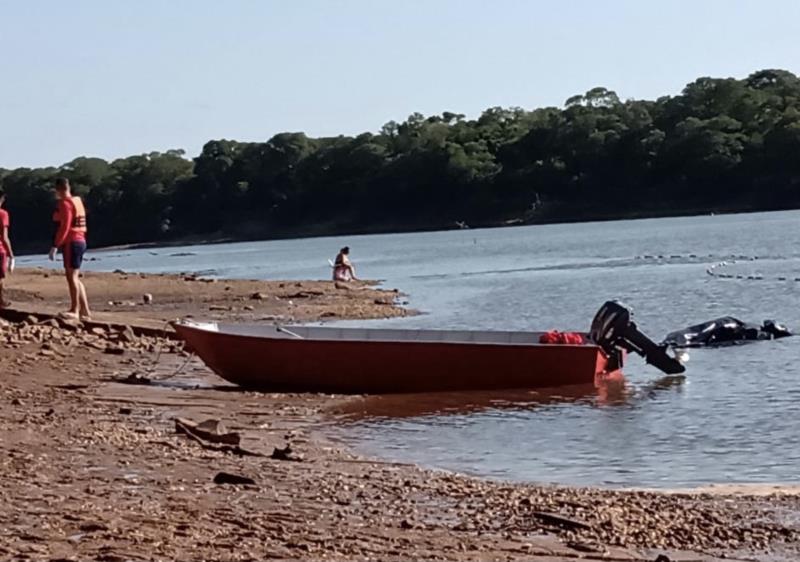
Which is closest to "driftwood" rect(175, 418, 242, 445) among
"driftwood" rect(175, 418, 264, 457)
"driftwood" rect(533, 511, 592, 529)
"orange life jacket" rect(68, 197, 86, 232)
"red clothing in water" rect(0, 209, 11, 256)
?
"driftwood" rect(175, 418, 264, 457)

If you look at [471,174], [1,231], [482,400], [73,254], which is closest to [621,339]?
[482,400]

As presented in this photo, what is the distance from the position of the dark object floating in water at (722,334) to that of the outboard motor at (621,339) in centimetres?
331

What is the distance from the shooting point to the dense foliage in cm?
9631

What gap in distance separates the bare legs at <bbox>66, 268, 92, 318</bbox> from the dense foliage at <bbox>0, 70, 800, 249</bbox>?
262 ft

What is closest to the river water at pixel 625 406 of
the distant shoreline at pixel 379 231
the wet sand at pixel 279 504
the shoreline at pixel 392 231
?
the wet sand at pixel 279 504

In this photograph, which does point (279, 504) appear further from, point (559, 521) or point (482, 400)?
point (482, 400)

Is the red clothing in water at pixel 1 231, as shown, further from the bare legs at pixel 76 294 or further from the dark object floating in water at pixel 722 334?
the dark object floating in water at pixel 722 334

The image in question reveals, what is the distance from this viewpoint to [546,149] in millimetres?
107875

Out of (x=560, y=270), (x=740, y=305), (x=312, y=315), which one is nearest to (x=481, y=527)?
(x=312, y=315)

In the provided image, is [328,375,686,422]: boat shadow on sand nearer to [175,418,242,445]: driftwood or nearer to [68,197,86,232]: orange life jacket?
[175,418,242,445]: driftwood

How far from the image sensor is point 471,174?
107875mm

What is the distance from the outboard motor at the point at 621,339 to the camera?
16.3 m

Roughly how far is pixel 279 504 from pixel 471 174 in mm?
100581

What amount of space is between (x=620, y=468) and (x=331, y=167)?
364ft
